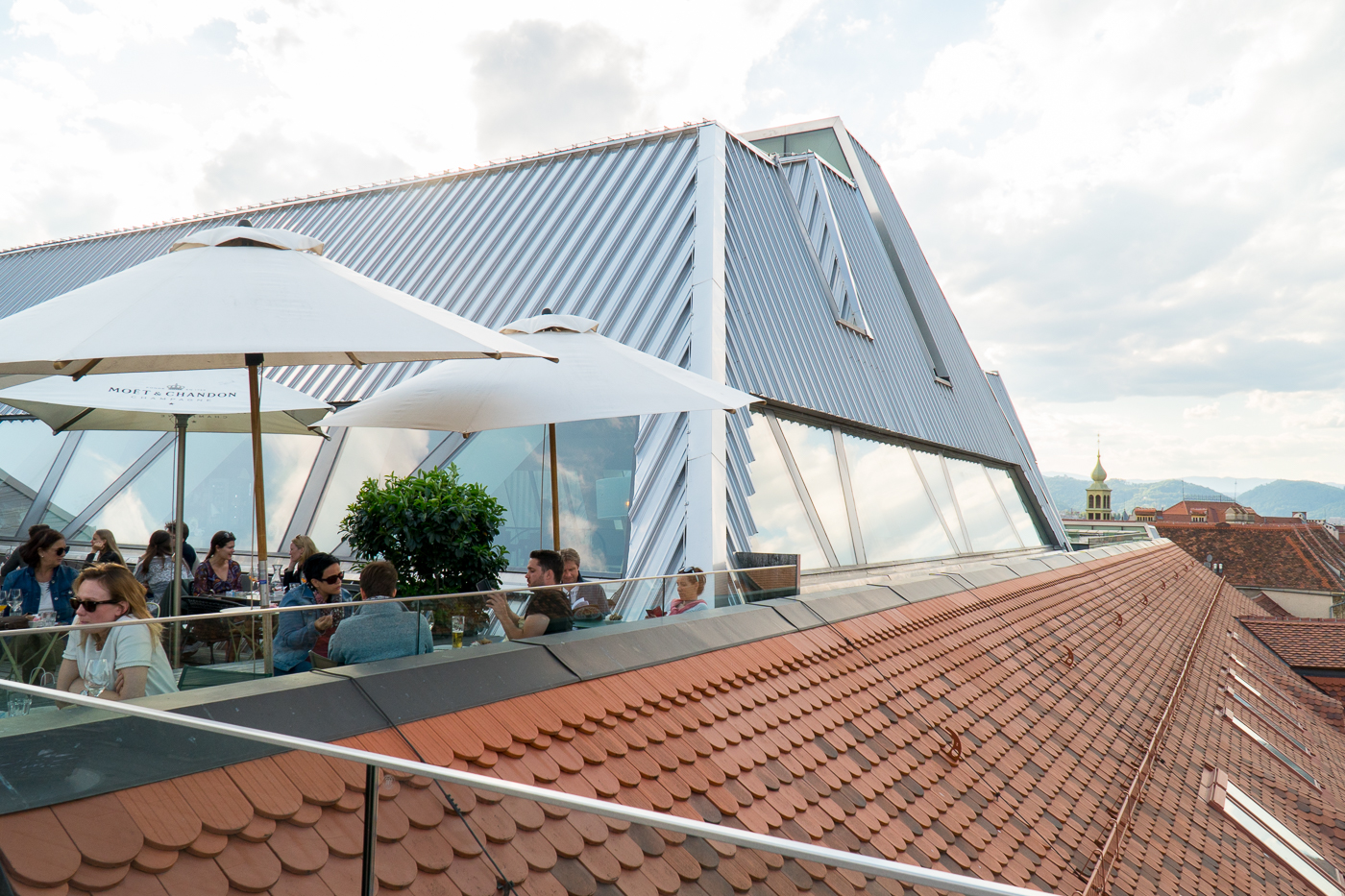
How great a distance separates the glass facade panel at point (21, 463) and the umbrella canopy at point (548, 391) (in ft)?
39.1

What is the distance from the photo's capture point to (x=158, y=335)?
13.7ft

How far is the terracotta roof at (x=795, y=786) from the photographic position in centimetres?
205

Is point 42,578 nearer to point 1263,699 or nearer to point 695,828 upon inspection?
point 695,828

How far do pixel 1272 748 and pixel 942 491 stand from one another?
715 cm

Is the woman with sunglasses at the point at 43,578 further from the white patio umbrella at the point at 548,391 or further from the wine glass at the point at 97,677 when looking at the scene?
the wine glass at the point at 97,677

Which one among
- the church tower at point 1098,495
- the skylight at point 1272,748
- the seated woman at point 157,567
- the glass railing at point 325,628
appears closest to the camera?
the glass railing at point 325,628

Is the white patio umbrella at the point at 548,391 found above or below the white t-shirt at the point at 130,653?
above

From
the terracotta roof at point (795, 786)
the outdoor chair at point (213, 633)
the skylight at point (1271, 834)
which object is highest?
the outdoor chair at point (213, 633)

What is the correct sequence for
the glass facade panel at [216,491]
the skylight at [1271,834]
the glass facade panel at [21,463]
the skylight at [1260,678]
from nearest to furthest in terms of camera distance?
the skylight at [1271,834] < the glass facade panel at [216,491] < the glass facade panel at [21,463] < the skylight at [1260,678]

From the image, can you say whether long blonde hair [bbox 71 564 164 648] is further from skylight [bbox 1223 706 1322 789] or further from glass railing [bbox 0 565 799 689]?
skylight [bbox 1223 706 1322 789]

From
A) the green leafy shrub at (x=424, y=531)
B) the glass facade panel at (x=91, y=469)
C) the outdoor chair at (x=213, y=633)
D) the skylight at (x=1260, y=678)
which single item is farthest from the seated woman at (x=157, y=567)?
the skylight at (x=1260, y=678)

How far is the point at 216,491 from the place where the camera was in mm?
13617

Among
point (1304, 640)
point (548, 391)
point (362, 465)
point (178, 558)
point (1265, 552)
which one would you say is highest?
point (362, 465)

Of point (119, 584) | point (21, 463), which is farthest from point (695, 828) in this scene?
point (21, 463)
